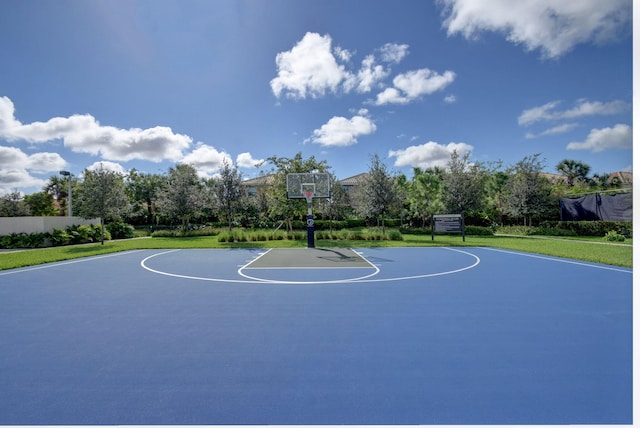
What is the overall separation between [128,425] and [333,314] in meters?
3.14

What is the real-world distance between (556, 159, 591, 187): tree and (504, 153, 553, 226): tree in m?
14.5

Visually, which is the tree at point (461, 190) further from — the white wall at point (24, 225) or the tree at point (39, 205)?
the tree at point (39, 205)

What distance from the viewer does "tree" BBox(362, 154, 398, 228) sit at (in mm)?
19828

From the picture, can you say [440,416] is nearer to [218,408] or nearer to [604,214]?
[218,408]

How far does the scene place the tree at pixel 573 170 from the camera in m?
33.0

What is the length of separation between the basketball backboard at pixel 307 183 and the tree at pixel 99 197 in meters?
10.7

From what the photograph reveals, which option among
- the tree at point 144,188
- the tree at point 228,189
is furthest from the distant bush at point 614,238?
the tree at point 144,188

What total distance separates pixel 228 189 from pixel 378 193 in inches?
444

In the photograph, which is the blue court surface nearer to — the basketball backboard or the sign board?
the basketball backboard

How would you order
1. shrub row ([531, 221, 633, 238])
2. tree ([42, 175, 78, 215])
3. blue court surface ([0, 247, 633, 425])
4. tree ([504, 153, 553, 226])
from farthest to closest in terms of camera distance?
tree ([42, 175, 78, 215]) < tree ([504, 153, 553, 226]) < shrub row ([531, 221, 633, 238]) < blue court surface ([0, 247, 633, 425])

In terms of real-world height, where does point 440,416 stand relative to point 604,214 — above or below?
below

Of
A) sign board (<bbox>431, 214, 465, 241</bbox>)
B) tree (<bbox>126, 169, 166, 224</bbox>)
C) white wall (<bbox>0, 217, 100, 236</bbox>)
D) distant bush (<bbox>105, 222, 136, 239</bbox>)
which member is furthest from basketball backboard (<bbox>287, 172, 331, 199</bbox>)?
tree (<bbox>126, 169, 166, 224</bbox>)

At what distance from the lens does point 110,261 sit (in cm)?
1158

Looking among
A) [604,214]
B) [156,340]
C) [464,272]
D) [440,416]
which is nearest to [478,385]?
[440,416]
